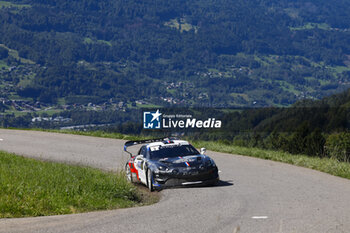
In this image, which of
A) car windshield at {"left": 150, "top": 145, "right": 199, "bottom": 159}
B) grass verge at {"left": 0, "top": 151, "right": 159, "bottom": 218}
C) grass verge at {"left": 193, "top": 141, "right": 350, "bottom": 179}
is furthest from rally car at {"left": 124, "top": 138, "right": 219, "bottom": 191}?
grass verge at {"left": 193, "top": 141, "right": 350, "bottom": 179}

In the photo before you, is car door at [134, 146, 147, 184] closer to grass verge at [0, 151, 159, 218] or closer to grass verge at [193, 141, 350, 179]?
grass verge at [0, 151, 159, 218]

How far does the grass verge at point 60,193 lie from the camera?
10469mm

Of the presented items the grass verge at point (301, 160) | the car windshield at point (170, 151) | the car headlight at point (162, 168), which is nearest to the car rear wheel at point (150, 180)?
the car headlight at point (162, 168)

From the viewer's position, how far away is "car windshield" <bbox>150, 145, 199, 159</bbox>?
52.3 feet

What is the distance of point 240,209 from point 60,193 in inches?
150

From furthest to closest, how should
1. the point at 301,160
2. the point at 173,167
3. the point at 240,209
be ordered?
the point at 301,160 < the point at 173,167 < the point at 240,209

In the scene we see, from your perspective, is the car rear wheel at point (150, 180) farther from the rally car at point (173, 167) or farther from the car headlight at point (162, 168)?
the car headlight at point (162, 168)

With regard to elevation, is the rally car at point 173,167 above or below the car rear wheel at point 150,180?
above

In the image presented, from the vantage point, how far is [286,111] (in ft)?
432

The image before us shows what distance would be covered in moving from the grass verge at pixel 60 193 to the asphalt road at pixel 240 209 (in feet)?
2.36

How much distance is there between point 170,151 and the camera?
16203mm

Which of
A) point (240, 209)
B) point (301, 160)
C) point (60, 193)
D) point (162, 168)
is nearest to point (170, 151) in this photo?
point (162, 168)

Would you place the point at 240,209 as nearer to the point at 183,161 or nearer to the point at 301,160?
the point at 183,161

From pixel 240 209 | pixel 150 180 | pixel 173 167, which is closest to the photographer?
pixel 240 209
